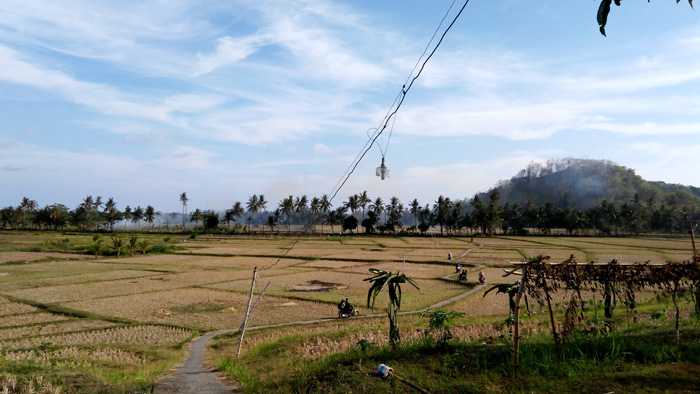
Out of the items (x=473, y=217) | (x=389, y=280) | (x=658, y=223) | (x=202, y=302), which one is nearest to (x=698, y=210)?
(x=658, y=223)

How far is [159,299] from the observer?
3278 cm

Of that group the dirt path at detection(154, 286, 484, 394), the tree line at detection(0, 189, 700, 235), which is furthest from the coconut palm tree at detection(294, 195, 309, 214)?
the dirt path at detection(154, 286, 484, 394)

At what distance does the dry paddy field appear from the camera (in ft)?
59.0

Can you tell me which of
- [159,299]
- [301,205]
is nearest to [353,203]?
[301,205]

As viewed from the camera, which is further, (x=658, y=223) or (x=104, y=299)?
(x=658, y=223)

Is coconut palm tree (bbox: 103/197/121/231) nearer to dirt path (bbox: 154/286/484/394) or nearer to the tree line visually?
the tree line

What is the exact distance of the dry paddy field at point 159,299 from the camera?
1797 cm

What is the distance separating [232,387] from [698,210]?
491ft

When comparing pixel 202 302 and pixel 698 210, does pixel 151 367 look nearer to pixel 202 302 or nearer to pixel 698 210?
pixel 202 302

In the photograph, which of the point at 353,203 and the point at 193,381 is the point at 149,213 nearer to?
the point at 353,203

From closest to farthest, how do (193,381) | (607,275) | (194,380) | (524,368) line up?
1. (524,368)
2. (607,275)
3. (193,381)
4. (194,380)

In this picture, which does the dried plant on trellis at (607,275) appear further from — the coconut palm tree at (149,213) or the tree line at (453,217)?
the coconut palm tree at (149,213)

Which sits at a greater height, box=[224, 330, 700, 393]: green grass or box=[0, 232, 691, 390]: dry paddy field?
box=[224, 330, 700, 393]: green grass

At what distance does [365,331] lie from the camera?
19.5m
